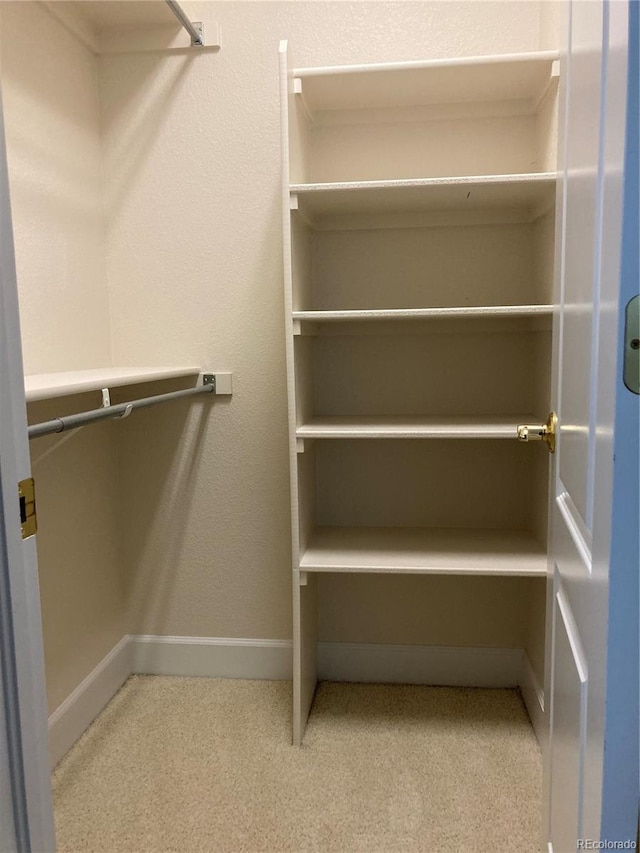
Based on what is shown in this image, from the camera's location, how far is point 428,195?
1877 mm

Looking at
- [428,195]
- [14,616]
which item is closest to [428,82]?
[428,195]

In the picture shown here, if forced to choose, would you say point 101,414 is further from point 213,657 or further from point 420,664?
point 420,664

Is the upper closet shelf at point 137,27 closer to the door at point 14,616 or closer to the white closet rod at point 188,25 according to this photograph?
the white closet rod at point 188,25

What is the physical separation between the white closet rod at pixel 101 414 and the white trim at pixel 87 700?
2.96ft

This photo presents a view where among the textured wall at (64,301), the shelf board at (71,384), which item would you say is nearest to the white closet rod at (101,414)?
the shelf board at (71,384)

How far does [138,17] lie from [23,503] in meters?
1.90

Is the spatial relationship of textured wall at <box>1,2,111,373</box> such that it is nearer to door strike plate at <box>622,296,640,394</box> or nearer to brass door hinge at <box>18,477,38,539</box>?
brass door hinge at <box>18,477,38,539</box>

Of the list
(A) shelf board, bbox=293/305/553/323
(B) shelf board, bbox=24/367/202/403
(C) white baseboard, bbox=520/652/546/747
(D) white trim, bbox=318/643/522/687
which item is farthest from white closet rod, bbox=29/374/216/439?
(C) white baseboard, bbox=520/652/546/747

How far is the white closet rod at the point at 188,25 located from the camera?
74.3 inches

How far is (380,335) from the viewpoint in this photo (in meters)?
2.17

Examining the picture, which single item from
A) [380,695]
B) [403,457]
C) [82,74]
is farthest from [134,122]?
[380,695]

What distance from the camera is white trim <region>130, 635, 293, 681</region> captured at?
230 cm

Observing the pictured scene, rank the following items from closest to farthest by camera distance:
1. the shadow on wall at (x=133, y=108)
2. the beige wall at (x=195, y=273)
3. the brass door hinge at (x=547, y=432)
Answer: the brass door hinge at (x=547, y=432) < the beige wall at (x=195, y=273) < the shadow on wall at (x=133, y=108)

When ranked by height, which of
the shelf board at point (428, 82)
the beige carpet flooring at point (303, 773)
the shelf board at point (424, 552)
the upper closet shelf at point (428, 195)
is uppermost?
the shelf board at point (428, 82)
